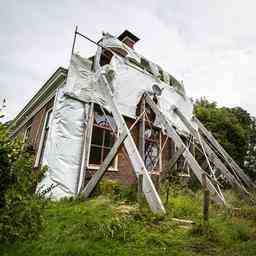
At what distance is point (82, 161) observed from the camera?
6.11 metres

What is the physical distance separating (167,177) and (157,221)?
2972 mm

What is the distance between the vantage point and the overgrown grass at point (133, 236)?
2.45 metres

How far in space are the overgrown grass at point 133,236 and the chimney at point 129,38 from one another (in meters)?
9.19

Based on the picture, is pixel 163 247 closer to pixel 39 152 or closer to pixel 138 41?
pixel 39 152

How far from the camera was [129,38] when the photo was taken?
11.0 m

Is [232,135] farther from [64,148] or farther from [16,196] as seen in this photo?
[16,196]

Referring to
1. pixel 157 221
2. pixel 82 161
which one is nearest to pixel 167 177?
pixel 82 161

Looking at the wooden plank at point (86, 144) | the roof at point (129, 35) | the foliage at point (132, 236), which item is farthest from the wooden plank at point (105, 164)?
the roof at point (129, 35)

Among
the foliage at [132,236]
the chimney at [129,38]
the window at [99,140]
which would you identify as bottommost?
the foliage at [132,236]

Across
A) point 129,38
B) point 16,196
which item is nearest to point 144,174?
point 16,196

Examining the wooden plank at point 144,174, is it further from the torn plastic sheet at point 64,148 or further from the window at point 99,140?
the window at point 99,140

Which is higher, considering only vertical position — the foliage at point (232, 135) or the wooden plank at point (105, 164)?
the foliage at point (232, 135)

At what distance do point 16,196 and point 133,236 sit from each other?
5.43ft

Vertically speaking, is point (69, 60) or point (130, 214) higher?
point (69, 60)
